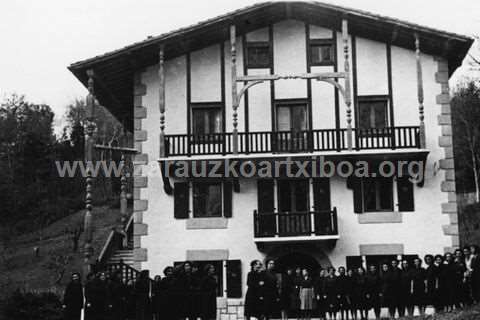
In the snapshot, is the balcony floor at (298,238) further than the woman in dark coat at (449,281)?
Yes

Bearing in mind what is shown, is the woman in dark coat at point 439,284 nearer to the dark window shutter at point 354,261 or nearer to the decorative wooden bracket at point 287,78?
the dark window shutter at point 354,261

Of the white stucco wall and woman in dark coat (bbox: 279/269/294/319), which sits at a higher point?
the white stucco wall

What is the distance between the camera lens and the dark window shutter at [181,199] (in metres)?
23.7

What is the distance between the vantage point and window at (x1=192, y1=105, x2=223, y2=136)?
24453 millimetres

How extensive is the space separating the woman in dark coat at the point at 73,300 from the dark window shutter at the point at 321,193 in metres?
9.02

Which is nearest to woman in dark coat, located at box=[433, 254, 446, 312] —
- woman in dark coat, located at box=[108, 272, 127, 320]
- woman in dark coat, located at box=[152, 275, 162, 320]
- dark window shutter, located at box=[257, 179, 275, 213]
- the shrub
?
dark window shutter, located at box=[257, 179, 275, 213]

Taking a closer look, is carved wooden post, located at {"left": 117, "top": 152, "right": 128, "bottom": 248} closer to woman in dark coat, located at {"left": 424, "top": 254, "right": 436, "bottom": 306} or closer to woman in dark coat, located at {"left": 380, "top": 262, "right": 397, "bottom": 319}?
woman in dark coat, located at {"left": 380, "top": 262, "right": 397, "bottom": 319}

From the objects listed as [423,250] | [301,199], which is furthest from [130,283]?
[423,250]

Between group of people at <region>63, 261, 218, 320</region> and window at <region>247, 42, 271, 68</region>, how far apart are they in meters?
8.47

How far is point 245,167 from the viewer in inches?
929

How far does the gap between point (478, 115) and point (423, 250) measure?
26246 mm

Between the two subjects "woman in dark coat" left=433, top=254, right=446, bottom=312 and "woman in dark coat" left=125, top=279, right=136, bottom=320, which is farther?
"woman in dark coat" left=125, top=279, right=136, bottom=320

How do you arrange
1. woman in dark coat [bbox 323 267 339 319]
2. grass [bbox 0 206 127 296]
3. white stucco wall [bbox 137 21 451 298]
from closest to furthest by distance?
1. woman in dark coat [bbox 323 267 339 319]
2. white stucco wall [bbox 137 21 451 298]
3. grass [bbox 0 206 127 296]

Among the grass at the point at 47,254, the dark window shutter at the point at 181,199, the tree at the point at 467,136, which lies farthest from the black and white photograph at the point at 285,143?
the tree at the point at 467,136
